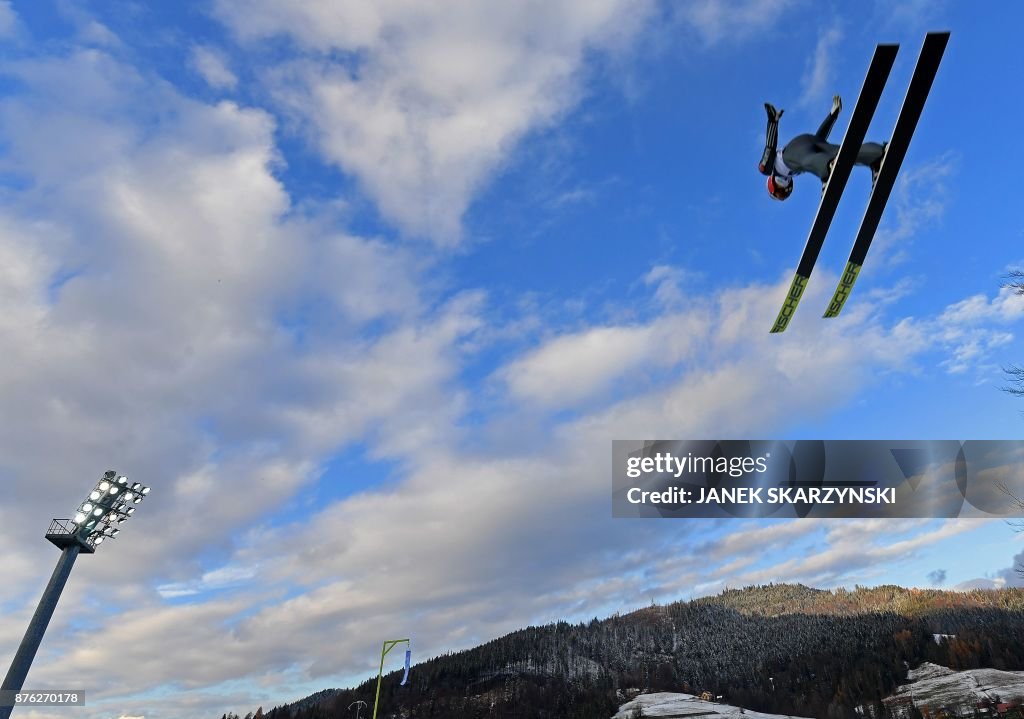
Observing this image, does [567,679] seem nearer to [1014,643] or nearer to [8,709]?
[1014,643]

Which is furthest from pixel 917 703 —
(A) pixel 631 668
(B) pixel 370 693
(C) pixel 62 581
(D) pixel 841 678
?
(C) pixel 62 581

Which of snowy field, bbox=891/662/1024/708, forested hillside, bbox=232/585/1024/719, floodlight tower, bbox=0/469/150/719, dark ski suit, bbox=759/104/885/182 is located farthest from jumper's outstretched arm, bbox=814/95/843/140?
forested hillside, bbox=232/585/1024/719

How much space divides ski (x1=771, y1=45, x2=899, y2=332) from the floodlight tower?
161 ft

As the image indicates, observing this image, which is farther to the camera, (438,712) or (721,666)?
(721,666)

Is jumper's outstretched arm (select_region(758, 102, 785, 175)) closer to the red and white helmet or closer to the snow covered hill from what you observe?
the red and white helmet

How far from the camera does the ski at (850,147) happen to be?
13.5 metres

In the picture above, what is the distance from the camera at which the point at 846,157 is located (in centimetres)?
1456

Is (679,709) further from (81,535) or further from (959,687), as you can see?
(81,535)

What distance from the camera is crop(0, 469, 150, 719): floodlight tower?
40844 millimetres

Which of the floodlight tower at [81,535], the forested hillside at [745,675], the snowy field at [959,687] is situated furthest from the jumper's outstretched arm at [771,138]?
the forested hillside at [745,675]

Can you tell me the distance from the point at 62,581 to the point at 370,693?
14984 cm

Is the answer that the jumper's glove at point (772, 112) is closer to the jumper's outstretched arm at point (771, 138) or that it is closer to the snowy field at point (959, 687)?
the jumper's outstretched arm at point (771, 138)

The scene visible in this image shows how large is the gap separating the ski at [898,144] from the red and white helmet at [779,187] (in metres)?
2.64

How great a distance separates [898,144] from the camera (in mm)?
14883
